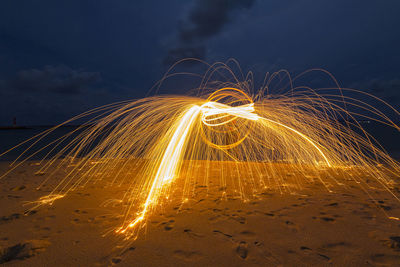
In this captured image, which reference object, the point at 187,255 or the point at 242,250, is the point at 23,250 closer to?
the point at 187,255

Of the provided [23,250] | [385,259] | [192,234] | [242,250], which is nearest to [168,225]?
[192,234]

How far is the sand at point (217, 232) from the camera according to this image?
85.9 inches

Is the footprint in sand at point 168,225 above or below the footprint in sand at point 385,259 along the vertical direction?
above

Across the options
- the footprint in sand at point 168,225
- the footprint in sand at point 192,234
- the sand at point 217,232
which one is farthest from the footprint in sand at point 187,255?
the footprint in sand at point 168,225

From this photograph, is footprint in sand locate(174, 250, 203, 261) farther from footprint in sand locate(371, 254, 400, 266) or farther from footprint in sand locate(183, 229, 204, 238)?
footprint in sand locate(371, 254, 400, 266)

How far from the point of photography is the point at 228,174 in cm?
593

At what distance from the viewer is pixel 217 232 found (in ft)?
8.95

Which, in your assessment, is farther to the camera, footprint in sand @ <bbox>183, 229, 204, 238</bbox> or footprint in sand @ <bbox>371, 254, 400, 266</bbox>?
footprint in sand @ <bbox>183, 229, 204, 238</bbox>

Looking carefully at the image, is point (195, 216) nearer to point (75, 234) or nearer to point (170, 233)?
point (170, 233)

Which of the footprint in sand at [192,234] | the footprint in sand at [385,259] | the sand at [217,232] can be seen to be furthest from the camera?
the footprint in sand at [192,234]

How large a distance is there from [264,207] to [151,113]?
379 cm

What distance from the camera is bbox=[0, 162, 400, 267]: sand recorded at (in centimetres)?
218

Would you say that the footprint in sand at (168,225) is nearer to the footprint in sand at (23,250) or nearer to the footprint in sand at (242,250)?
the footprint in sand at (242,250)

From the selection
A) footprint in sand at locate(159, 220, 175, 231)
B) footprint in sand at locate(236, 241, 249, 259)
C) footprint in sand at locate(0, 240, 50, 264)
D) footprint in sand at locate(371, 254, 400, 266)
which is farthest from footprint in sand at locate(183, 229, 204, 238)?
footprint in sand at locate(371, 254, 400, 266)
